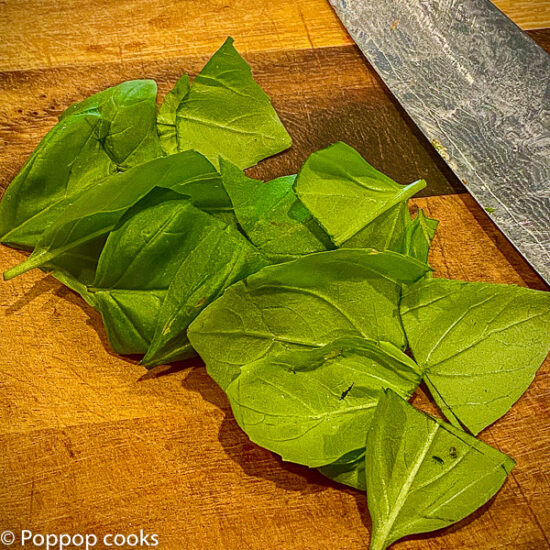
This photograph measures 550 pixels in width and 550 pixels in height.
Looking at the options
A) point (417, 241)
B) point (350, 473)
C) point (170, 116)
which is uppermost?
point (170, 116)

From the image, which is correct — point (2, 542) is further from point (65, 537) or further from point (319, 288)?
point (319, 288)

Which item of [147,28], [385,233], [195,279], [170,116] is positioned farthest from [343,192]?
[147,28]

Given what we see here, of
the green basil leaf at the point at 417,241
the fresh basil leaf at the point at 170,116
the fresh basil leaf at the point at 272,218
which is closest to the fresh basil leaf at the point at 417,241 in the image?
the green basil leaf at the point at 417,241

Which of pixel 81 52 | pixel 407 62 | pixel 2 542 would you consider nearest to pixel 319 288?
pixel 2 542

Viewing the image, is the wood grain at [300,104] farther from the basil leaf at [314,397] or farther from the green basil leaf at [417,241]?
the basil leaf at [314,397]

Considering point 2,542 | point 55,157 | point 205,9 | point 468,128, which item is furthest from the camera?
point 205,9

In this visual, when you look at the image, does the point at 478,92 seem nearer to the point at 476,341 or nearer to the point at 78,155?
the point at 476,341
